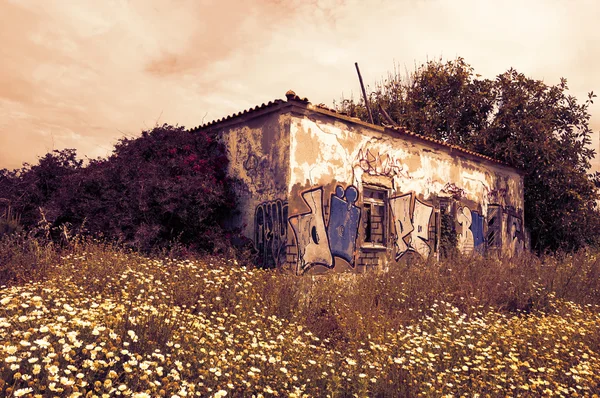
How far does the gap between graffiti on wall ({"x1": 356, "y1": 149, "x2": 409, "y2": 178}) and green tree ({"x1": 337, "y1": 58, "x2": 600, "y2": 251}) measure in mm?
4153

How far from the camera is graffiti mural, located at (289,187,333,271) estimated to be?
8547 mm

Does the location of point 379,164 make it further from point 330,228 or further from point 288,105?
point 288,105

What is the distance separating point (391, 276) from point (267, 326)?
325 cm

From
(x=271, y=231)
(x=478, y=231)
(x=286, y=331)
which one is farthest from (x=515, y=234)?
(x=286, y=331)

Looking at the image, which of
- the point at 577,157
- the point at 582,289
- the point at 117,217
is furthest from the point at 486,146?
the point at 117,217

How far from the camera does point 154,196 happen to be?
872 cm

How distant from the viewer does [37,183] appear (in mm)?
11430

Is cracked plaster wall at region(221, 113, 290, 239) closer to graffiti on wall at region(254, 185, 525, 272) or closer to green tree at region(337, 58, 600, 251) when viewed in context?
graffiti on wall at region(254, 185, 525, 272)

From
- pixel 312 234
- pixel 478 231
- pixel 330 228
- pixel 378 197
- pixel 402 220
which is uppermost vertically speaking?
pixel 378 197

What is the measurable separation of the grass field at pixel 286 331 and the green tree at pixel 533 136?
7.88m

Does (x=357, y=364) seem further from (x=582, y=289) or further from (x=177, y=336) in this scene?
(x=582, y=289)

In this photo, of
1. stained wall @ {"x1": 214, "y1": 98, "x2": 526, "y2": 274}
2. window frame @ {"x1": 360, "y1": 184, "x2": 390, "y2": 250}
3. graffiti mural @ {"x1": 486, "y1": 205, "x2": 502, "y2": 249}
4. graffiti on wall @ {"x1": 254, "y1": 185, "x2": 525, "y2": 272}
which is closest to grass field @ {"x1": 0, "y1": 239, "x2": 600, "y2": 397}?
graffiti on wall @ {"x1": 254, "y1": 185, "x2": 525, "y2": 272}

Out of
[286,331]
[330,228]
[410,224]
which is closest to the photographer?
[286,331]

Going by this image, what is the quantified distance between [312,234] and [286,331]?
4170 millimetres
